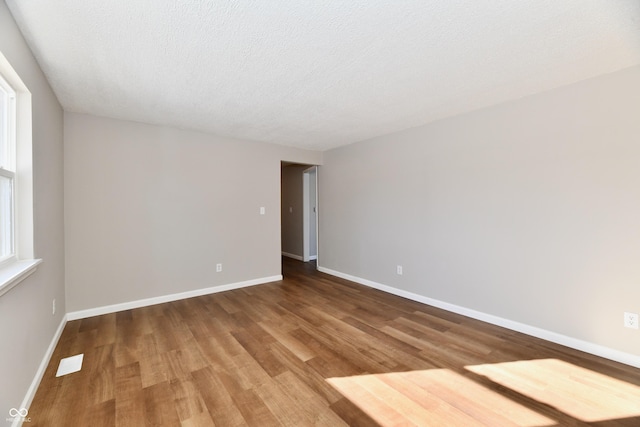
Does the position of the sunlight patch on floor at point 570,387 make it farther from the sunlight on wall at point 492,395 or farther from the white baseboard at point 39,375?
the white baseboard at point 39,375

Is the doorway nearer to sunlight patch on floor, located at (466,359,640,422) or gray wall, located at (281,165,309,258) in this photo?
gray wall, located at (281,165,309,258)

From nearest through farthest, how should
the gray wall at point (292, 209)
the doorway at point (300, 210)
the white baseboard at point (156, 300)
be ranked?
the white baseboard at point (156, 300), the doorway at point (300, 210), the gray wall at point (292, 209)

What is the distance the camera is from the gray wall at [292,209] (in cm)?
611

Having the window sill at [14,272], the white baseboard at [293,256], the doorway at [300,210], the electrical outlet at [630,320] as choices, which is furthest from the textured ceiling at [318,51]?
the white baseboard at [293,256]

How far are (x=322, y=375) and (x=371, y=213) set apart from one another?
258 cm

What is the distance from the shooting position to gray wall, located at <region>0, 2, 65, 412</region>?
54.3 inches

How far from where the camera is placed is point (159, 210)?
3.38 metres

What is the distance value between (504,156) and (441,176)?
26.3 inches

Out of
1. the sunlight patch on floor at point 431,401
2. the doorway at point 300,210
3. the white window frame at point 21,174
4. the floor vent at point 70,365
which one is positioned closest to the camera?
the sunlight patch on floor at point 431,401

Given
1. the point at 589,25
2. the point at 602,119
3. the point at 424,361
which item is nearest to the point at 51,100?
the point at 424,361

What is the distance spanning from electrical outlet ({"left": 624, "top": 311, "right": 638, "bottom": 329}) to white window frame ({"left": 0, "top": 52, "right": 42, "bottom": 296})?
4.20 m

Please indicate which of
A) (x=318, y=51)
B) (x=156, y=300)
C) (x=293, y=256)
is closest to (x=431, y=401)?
(x=318, y=51)

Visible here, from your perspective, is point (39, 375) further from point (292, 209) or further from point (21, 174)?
point (292, 209)

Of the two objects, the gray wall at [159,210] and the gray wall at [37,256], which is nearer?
the gray wall at [37,256]
